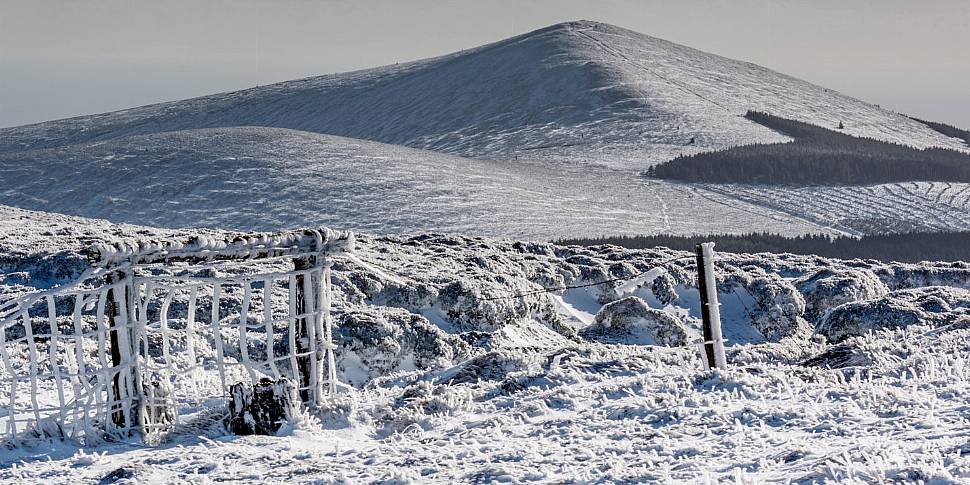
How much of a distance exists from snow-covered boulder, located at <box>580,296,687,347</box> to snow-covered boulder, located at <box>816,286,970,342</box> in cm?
335

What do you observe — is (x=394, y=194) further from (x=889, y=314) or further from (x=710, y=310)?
(x=710, y=310)

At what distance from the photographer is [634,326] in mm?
24047

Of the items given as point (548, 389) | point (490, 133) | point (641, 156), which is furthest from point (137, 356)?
point (490, 133)

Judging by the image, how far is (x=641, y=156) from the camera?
276ft

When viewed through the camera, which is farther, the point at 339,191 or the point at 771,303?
the point at 339,191

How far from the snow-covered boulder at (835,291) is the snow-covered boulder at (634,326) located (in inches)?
248

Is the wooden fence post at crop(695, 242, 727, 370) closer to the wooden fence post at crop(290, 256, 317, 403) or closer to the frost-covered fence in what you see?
the frost-covered fence

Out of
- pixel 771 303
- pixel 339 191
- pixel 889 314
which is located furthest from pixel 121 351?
pixel 339 191

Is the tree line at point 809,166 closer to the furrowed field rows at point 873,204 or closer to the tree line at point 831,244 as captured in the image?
the furrowed field rows at point 873,204

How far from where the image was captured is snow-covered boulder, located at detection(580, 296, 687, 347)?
23.9 m

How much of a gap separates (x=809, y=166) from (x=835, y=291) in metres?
51.9

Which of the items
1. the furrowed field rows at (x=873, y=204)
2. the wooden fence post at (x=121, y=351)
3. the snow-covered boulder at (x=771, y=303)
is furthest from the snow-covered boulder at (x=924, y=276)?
the wooden fence post at (x=121, y=351)

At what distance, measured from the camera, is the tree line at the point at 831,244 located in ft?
169

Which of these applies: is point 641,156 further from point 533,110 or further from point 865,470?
point 865,470
